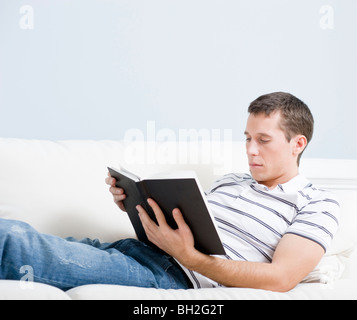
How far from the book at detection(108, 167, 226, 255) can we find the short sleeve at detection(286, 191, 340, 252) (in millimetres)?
262

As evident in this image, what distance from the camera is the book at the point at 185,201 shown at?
110 centimetres

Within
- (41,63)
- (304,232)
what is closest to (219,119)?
(41,63)

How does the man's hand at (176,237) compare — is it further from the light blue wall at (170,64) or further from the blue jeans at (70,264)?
the light blue wall at (170,64)

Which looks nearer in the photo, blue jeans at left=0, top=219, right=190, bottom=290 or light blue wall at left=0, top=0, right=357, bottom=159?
blue jeans at left=0, top=219, right=190, bottom=290

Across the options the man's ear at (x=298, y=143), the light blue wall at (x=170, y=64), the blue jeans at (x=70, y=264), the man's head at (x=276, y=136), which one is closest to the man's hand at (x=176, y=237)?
the blue jeans at (x=70, y=264)

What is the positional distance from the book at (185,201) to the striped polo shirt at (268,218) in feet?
0.61

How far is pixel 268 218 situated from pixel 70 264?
569mm

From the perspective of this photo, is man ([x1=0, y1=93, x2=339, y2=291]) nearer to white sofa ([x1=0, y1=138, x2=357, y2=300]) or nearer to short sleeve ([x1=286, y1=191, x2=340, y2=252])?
short sleeve ([x1=286, y1=191, x2=340, y2=252])

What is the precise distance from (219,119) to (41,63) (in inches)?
30.7

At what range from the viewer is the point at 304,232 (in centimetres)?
129

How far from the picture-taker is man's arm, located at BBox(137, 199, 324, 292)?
1197 millimetres

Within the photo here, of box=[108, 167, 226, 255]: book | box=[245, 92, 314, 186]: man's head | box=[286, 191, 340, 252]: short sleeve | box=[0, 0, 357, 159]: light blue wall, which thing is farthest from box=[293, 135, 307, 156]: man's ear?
box=[0, 0, 357, 159]: light blue wall

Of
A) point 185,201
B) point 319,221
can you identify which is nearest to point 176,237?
point 185,201
